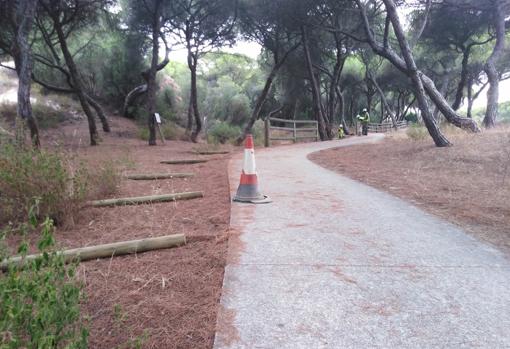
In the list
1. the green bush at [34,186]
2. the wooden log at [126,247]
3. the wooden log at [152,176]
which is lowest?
the wooden log at [126,247]

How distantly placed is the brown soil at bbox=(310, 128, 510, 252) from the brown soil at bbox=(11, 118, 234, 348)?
278 cm

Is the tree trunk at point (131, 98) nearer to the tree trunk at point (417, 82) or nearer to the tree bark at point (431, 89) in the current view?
the tree bark at point (431, 89)

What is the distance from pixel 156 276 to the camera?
112 inches

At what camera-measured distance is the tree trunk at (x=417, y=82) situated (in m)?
10.7

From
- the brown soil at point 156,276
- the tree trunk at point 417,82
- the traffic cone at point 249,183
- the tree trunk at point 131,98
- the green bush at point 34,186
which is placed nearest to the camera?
the brown soil at point 156,276

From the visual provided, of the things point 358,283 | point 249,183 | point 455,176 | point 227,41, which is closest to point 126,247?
point 358,283

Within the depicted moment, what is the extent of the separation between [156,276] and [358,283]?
1.43 metres

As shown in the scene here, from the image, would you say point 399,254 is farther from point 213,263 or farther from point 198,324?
point 198,324

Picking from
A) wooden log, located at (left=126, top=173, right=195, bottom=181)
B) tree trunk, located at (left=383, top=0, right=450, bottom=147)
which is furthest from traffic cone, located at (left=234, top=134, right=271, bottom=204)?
tree trunk, located at (left=383, top=0, right=450, bottom=147)

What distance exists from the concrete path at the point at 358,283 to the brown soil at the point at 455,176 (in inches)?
19.9

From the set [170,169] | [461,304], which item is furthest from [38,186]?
[170,169]

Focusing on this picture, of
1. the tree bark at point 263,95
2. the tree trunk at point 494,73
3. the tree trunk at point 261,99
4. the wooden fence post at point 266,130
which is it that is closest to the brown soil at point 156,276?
the wooden fence post at point 266,130

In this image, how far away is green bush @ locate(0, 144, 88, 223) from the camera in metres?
3.90

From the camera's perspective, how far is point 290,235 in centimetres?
387
